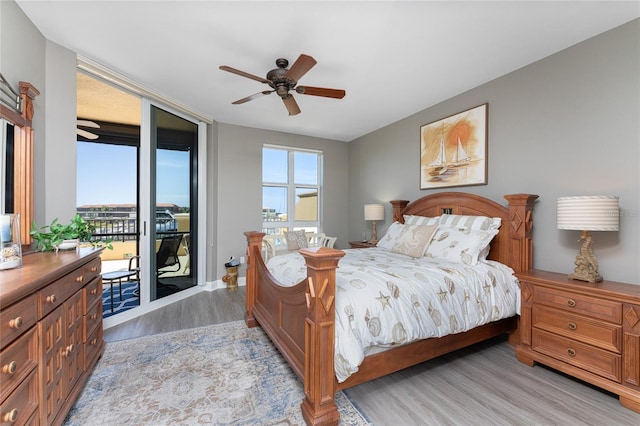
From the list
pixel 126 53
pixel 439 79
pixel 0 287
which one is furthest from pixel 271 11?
pixel 0 287

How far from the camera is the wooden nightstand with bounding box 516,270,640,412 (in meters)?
1.70

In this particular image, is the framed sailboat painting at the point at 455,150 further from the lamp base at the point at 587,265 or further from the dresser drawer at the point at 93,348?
the dresser drawer at the point at 93,348

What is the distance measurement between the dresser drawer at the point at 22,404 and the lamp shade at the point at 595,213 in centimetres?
325

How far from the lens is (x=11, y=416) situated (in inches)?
40.3

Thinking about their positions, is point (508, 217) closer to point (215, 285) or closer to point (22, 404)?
point (22, 404)

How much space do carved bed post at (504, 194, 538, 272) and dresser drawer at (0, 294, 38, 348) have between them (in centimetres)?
338

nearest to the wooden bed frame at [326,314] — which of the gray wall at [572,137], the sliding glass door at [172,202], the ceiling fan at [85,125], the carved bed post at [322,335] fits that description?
the carved bed post at [322,335]

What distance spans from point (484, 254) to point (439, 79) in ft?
6.28

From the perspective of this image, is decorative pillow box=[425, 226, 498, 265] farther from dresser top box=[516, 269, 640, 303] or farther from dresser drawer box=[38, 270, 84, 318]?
dresser drawer box=[38, 270, 84, 318]

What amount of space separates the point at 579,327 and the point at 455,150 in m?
2.12

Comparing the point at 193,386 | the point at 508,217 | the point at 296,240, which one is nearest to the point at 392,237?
the point at 508,217

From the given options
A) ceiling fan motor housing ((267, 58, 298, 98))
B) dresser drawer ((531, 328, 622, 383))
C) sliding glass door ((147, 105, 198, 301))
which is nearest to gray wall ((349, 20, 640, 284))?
dresser drawer ((531, 328, 622, 383))

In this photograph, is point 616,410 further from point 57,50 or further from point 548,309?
point 57,50

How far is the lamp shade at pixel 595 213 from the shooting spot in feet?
6.16
